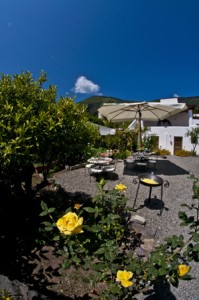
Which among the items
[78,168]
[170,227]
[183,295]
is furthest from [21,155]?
[78,168]

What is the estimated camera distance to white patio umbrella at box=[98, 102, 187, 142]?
9.27 m

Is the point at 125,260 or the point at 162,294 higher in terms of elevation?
the point at 125,260

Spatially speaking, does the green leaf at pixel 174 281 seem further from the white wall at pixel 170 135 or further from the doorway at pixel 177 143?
the doorway at pixel 177 143

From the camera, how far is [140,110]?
9.74 m

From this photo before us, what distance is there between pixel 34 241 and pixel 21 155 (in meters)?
1.83

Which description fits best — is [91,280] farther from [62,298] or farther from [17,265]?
[17,265]

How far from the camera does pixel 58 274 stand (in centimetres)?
287

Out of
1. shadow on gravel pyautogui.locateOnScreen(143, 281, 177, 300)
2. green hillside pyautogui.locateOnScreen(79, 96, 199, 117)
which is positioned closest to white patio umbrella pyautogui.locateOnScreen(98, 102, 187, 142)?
green hillside pyautogui.locateOnScreen(79, 96, 199, 117)

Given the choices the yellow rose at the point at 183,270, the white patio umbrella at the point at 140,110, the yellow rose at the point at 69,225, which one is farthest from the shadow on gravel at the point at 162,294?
the white patio umbrella at the point at 140,110

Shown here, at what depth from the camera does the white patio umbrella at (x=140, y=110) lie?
9273 mm

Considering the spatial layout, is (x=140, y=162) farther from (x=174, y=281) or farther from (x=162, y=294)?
(x=174, y=281)

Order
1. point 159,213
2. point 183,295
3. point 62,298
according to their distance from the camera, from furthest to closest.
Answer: point 159,213 → point 183,295 → point 62,298

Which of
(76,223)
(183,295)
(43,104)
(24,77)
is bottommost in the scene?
(183,295)

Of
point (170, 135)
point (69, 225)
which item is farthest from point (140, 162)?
point (170, 135)
